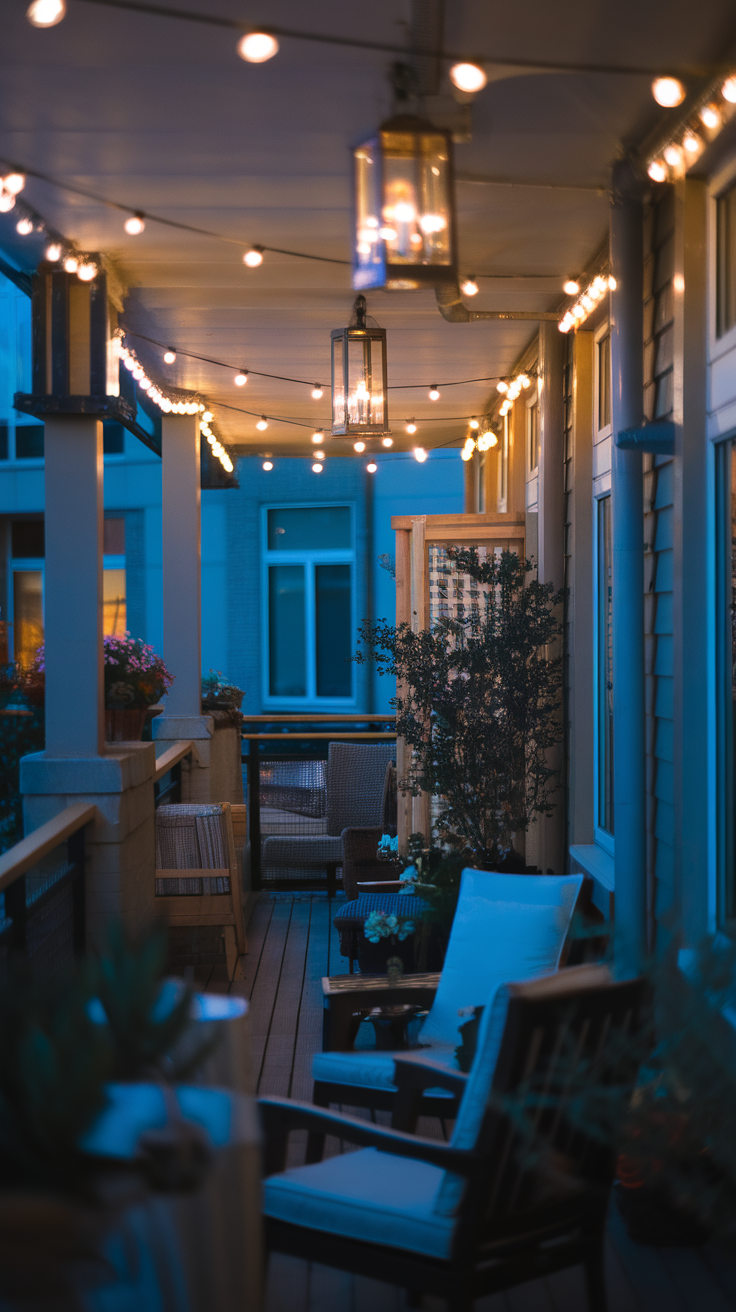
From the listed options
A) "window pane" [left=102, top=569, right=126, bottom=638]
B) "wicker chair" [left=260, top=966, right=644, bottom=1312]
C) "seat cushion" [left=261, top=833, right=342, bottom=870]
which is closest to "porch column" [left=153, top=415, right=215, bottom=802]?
"seat cushion" [left=261, top=833, right=342, bottom=870]

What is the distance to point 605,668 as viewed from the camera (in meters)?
4.74

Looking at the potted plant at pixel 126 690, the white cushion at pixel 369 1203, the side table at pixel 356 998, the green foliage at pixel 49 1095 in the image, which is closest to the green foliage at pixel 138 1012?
the green foliage at pixel 49 1095

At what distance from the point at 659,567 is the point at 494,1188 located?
2181mm

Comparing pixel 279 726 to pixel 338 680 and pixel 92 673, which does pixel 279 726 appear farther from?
pixel 92 673

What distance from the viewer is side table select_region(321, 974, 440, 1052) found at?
319 cm

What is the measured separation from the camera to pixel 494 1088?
1983mm

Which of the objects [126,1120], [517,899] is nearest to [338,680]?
[517,899]

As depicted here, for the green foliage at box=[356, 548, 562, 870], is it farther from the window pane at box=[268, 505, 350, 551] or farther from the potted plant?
the window pane at box=[268, 505, 350, 551]

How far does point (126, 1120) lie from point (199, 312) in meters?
4.44

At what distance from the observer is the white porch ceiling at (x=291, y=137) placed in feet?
8.86

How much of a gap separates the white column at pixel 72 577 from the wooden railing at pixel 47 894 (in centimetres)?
→ 39

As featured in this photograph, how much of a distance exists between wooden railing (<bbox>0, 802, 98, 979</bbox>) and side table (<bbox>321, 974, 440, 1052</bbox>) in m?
0.89

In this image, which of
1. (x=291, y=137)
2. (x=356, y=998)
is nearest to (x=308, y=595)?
(x=291, y=137)

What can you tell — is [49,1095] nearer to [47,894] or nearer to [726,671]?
[726,671]
